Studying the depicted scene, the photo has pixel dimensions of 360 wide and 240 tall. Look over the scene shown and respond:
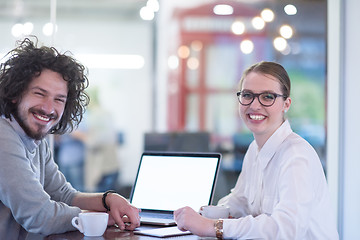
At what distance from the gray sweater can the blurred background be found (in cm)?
152

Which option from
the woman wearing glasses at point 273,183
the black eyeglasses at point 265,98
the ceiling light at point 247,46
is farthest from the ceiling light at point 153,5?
the black eyeglasses at point 265,98

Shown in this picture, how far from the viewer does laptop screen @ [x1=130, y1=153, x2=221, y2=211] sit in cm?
233

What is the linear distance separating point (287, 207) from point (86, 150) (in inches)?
196

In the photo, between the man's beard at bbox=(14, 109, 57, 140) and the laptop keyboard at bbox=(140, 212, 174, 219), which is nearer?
the man's beard at bbox=(14, 109, 57, 140)

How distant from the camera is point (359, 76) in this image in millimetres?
3682

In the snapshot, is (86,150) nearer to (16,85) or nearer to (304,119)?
(304,119)

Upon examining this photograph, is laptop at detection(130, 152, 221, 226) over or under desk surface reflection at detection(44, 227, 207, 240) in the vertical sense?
over

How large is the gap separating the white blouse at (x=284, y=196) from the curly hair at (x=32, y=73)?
30.3 inches

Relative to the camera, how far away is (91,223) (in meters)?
1.90

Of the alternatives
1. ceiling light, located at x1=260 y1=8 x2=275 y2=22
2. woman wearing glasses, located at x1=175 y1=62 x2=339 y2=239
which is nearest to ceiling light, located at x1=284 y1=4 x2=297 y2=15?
ceiling light, located at x1=260 y1=8 x2=275 y2=22

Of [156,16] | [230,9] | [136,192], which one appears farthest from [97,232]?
→ [156,16]

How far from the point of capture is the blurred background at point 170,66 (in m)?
4.63

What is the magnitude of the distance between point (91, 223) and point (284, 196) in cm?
65

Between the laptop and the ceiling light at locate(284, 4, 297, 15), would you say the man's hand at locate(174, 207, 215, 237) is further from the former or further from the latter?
the ceiling light at locate(284, 4, 297, 15)
